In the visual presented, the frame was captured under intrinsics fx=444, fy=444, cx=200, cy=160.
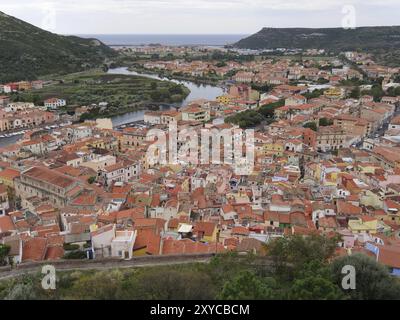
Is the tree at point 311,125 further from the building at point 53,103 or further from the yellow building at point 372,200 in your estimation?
the building at point 53,103

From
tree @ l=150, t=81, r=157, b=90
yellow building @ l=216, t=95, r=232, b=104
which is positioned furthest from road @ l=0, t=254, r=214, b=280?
tree @ l=150, t=81, r=157, b=90

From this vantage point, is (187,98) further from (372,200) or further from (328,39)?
(328,39)

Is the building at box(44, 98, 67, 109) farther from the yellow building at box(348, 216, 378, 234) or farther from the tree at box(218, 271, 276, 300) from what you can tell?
the tree at box(218, 271, 276, 300)

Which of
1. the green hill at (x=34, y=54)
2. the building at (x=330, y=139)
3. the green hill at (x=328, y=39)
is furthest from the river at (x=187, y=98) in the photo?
the green hill at (x=328, y=39)

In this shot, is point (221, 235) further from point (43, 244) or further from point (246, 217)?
point (43, 244)

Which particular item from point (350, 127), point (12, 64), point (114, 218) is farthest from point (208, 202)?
point (12, 64)
